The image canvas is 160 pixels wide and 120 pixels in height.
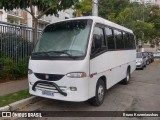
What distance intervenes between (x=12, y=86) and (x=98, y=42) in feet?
13.7

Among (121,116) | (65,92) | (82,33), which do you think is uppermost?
(82,33)

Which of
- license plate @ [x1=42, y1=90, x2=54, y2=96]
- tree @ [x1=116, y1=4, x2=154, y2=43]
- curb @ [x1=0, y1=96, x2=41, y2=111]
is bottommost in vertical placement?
curb @ [x1=0, y1=96, x2=41, y2=111]

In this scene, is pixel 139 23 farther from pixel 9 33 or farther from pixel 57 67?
pixel 57 67

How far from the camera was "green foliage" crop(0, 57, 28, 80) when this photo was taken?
379 inches

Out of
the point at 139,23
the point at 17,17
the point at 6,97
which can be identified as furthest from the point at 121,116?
the point at 17,17

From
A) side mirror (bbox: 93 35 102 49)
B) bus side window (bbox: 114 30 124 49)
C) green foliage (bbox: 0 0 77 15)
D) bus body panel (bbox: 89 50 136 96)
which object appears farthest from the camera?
bus side window (bbox: 114 30 124 49)

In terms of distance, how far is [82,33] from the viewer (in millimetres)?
6289

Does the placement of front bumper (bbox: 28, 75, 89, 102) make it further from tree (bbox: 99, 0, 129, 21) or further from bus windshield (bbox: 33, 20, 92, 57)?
tree (bbox: 99, 0, 129, 21)

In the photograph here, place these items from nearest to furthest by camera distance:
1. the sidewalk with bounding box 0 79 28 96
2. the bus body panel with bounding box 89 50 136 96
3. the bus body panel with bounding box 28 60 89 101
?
1. the bus body panel with bounding box 28 60 89 101
2. the bus body panel with bounding box 89 50 136 96
3. the sidewalk with bounding box 0 79 28 96

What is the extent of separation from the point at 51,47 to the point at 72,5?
125 inches

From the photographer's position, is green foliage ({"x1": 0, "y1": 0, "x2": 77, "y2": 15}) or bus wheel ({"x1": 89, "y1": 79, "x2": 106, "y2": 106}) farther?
green foliage ({"x1": 0, "y1": 0, "x2": 77, "y2": 15})

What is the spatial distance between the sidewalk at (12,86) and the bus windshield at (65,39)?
2113mm

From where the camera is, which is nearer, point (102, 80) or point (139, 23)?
point (102, 80)

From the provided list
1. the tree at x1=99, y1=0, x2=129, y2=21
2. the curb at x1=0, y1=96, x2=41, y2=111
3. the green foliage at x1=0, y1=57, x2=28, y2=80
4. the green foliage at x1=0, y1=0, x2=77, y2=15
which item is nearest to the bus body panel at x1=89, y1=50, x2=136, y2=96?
the curb at x1=0, y1=96, x2=41, y2=111
